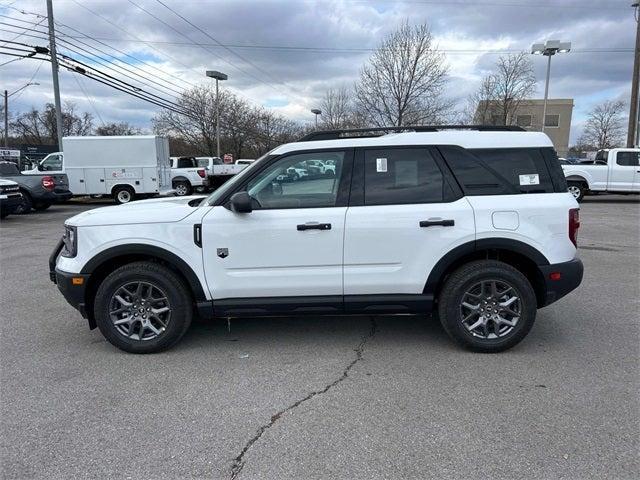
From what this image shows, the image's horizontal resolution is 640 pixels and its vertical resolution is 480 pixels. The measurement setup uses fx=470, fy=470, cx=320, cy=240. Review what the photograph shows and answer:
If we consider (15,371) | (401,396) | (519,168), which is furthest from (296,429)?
(519,168)

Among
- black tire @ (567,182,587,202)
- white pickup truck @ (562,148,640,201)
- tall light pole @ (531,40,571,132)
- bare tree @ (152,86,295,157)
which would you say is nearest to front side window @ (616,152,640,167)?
white pickup truck @ (562,148,640,201)

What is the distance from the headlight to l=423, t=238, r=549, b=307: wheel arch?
302 cm

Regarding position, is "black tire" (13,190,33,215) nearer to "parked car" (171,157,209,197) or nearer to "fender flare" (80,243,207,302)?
"parked car" (171,157,209,197)

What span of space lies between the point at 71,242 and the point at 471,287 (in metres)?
3.46

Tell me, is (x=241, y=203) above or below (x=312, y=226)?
above

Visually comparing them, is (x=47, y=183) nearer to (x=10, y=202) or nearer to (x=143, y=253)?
(x=10, y=202)

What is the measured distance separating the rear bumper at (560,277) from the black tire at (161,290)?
10.1 ft

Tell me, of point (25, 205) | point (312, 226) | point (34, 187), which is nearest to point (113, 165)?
point (34, 187)

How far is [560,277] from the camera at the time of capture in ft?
13.2

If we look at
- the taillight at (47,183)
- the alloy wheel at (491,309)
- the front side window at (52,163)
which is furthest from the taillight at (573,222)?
the front side window at (52,163)

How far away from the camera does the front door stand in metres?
3.94

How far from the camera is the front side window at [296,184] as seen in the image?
4027mm

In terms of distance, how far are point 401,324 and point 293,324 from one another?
111cm

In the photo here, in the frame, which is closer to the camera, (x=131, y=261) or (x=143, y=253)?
(x=143, y=253)
